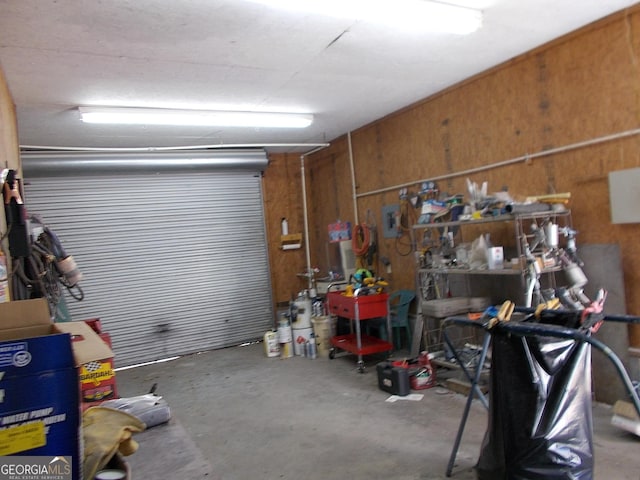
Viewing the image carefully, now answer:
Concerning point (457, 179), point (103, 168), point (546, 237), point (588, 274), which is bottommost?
point (588, 274)

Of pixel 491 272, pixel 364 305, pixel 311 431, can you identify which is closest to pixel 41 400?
pixel 311 431

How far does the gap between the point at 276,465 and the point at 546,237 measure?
2603 mm

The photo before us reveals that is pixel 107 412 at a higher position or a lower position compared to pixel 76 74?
lower

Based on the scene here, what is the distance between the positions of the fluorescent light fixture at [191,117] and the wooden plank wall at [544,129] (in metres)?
1.30

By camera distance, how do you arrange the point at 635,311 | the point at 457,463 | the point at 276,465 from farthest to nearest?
1. the point at 635,311
2. the point at 276,465
3. the point at 457,463

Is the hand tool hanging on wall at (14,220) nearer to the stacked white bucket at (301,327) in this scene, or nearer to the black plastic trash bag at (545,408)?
the black plastic trash bag at (545,408)

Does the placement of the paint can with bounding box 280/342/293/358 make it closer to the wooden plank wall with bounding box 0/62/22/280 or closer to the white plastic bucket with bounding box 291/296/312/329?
the white plastic bucket with bounding box 291/296/312/329

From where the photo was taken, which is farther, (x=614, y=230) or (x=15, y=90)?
(x=15, y=90)

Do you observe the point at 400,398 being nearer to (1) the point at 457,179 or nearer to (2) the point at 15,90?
(1) the point at 457,179

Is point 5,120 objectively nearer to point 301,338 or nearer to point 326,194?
point 301,338

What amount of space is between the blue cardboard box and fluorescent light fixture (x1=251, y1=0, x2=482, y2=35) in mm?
2161

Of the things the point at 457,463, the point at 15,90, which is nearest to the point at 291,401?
the point at 457,463

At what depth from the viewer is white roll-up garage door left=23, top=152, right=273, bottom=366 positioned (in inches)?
239

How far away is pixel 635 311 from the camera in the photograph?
3.33 meters
